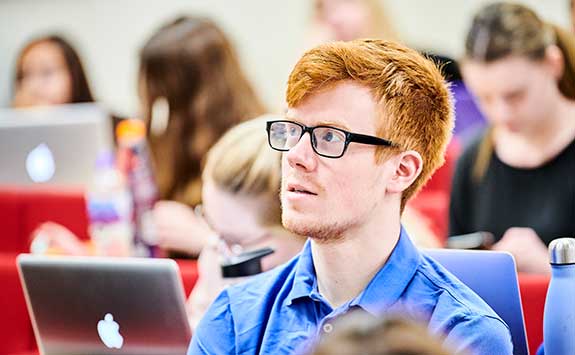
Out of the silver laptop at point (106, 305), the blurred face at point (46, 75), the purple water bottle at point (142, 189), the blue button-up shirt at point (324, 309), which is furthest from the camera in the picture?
the blurred face at point (46, 75)

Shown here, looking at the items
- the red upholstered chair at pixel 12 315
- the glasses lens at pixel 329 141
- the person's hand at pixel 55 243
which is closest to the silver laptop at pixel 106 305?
the glasses lens at pixel 329 141

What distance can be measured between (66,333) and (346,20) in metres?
2.60

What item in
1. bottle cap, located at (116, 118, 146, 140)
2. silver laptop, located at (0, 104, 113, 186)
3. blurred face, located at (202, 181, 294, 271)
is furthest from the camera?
silver laptop, located at (0, 104, 113, 186)

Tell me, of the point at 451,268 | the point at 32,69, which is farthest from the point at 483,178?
the point at 32,69

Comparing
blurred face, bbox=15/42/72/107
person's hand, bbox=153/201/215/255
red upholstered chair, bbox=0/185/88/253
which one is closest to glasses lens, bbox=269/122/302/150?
person's hand, bbox=153/201/215/255

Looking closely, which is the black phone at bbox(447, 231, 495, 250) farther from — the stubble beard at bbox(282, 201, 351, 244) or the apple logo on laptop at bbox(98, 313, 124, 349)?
the stubble beard at bbox(282, 201, 351, 244)

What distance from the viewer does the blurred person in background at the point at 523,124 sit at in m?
2.66

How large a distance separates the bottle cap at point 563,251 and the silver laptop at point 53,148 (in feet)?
8.13

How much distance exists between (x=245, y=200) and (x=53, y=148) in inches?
68.5

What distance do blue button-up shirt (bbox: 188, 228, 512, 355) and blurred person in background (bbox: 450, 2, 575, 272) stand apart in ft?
3.45

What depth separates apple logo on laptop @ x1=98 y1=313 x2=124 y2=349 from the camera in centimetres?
193

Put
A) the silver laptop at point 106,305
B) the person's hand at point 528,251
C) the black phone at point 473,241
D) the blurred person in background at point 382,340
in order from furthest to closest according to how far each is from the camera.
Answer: the black phone at point 473,241 → the person's hand at point 528,251 → the silver laptop at point 106,305 → the blurred person in background at point 382,340

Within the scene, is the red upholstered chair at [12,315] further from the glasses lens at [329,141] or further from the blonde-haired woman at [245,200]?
the glasses lens at [329,141]

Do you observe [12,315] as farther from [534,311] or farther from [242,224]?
[534,311]
